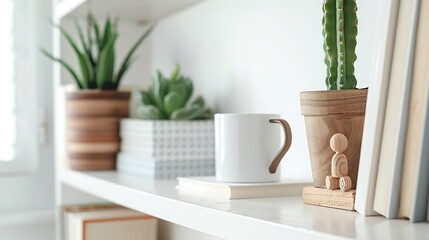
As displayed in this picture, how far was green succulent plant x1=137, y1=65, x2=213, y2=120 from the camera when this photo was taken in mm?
1081

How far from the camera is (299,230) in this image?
53 centimetres

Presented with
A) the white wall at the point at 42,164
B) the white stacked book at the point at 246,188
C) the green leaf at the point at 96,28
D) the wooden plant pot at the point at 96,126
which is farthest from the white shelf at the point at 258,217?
the white wall at the point at 42,164

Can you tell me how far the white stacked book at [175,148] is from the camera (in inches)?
41.7

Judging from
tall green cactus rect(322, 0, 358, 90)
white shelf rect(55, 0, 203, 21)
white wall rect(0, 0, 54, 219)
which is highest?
white shelf rect(55, 0, 203, 21)

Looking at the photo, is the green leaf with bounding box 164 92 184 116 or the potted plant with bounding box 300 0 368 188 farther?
the green leaf with bounding box 164 92 184 116

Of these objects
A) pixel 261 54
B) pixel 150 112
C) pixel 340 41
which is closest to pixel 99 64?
pixel 150 112

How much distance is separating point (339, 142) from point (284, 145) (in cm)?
15

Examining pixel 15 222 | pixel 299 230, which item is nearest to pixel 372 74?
pixel 299 230

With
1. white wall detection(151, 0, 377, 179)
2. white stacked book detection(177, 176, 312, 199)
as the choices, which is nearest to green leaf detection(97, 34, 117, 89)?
white wall detection(151, 0, 377, 179)

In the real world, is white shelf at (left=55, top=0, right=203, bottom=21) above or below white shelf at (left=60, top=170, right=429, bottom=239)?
above

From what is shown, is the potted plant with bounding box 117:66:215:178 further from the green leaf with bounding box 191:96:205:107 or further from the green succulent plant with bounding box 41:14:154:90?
the green succulent plant with bounding box 41:14:154:90

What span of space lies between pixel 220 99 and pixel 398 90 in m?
0.61

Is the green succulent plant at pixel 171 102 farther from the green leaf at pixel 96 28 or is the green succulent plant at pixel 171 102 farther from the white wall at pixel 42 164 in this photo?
the white wall at pixel 42 164

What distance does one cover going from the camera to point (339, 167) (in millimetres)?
655
